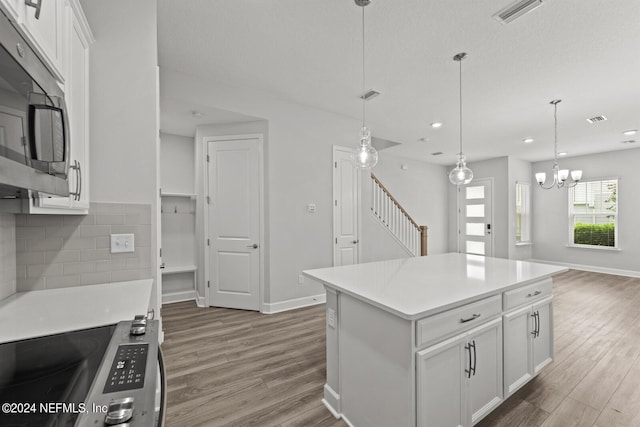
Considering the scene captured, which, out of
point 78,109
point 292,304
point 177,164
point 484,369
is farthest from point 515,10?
point 177,164

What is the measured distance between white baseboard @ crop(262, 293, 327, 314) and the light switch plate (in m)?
2.21

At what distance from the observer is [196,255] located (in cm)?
434

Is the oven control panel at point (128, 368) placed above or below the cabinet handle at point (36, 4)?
below

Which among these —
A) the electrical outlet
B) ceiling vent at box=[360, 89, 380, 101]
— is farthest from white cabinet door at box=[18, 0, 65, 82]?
ceiling vent at box=[360, 89, 380, 101]

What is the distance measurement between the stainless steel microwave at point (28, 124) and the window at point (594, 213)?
9.34 m

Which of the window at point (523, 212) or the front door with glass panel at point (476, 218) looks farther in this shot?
the front door with glass panel at point (476, 218)

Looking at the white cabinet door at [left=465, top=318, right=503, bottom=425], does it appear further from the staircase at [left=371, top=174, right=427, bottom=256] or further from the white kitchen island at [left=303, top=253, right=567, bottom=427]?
the staircase at [left=371, top=174, right=427, bottom=256]

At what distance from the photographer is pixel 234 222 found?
3.87 m

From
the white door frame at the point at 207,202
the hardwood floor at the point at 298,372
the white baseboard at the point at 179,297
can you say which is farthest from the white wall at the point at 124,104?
the white baseboard at the point at 179,297

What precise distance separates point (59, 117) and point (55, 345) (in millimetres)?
784

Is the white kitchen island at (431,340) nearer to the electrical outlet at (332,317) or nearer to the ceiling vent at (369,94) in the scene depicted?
the electrical outlet at (332,317)

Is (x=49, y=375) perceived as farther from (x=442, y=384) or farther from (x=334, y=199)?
(x=334, y=199)

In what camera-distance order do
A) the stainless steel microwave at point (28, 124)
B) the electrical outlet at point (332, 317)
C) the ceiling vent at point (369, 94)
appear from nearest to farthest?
the stainless steel microwave at point (28, 124) < the electrical outlet at point (332, 317) < the ceiling vent at point (369, 94)

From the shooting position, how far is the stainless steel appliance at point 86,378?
1.96 ft
